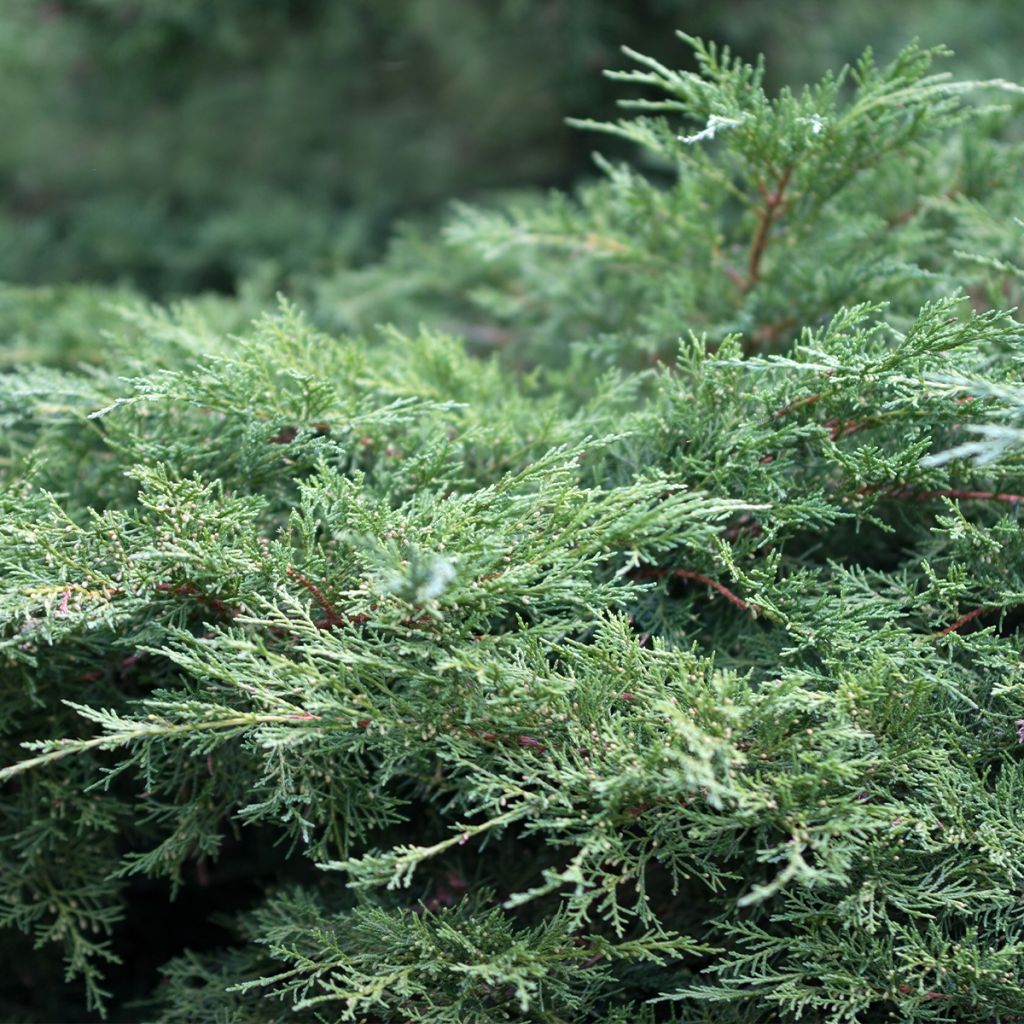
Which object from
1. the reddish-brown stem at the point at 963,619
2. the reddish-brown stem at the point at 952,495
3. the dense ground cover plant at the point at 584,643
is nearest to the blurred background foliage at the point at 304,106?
the dense ground cover plant at the point at 584,643

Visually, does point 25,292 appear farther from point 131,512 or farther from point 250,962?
point 250,962

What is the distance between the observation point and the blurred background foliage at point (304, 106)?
302 cm

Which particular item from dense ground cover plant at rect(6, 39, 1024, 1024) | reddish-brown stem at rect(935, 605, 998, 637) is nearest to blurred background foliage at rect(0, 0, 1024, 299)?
dense ground cover plant at rect(6, 39, 1024, 1024)

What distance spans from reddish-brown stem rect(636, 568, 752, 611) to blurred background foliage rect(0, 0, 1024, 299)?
167 cm

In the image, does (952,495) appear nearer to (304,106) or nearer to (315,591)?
(315,591)

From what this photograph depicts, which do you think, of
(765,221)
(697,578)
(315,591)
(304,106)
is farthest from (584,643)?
(304,106)

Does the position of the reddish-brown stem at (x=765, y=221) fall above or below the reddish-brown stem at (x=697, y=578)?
above

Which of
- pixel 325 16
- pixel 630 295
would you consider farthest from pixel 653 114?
pixel 630 295

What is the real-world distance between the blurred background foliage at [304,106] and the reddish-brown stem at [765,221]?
1.37m

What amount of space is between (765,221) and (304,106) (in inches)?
96.0

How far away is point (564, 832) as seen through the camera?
144 cm

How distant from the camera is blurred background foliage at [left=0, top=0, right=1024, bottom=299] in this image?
9.92 feet

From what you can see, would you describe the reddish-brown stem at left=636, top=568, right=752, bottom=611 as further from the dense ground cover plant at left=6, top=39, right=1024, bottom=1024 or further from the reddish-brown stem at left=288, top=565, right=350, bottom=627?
the reddish-brown stem at left=288, top=565, right=350, bottom=627

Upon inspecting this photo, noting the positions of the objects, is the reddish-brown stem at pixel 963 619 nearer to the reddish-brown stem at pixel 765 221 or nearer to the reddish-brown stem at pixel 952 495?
the reddish-brown stem at pixel 952 495
